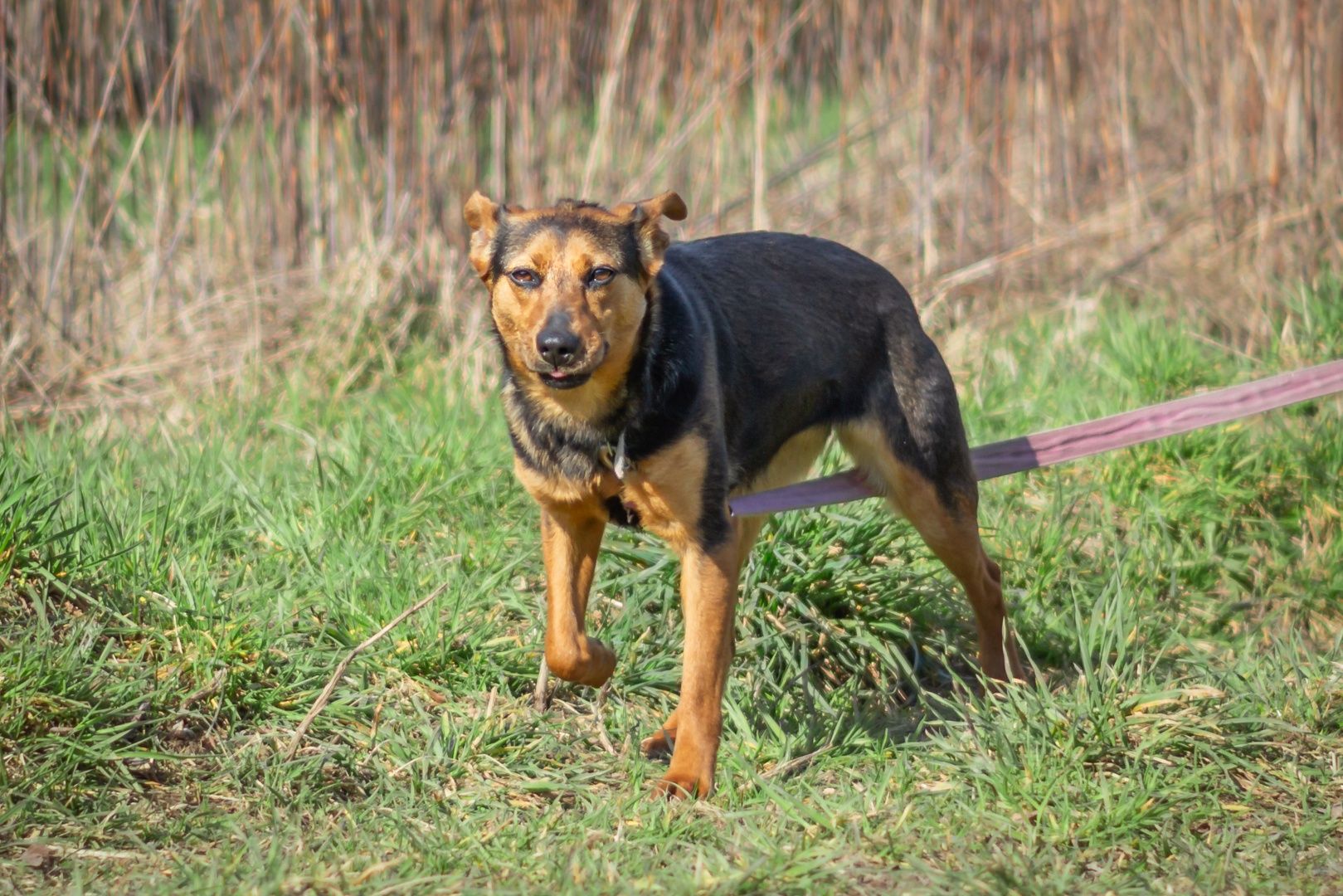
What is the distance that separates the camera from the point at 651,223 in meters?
3.74

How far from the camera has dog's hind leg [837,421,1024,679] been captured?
4266 mm

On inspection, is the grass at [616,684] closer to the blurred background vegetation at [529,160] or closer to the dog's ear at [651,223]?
the blurred background vegetation at [529,160]

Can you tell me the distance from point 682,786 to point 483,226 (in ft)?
5.30

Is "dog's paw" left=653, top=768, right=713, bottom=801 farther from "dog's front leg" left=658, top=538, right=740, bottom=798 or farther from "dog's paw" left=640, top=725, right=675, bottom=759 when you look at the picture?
"dog's paw" left=640, top=725, right=675, bottom=759

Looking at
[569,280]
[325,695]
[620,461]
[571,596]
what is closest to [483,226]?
[569,280]

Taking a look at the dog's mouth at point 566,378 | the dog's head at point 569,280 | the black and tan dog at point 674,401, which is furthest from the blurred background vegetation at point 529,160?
the dog's mouth at point 566,378

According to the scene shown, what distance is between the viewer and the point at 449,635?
13.6 feet

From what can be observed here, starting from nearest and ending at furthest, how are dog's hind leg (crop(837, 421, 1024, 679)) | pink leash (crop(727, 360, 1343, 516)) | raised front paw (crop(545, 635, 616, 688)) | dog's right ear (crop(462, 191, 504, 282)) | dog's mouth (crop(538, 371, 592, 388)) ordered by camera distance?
dog's mouth (crop(538, 371, 592, 388)), raised front paw (crop(545, 635, 616, 688)), dog's right ear (crop(462, 191, 504, 282)), pink leash (crop(727, 360, 1343, 516)), dog's hind leg (crop(837, 421, 1024, 679))

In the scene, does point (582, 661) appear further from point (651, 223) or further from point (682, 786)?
point (651, 223)

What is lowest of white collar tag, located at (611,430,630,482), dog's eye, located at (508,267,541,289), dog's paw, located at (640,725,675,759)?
dog's paw, located at (640,725,675,759)

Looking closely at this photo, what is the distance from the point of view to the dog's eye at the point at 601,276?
354cm

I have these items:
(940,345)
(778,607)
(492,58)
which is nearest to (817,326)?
(778,607)

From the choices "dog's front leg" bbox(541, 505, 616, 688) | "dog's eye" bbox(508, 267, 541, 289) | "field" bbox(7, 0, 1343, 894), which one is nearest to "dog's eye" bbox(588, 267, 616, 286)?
"dog's eye" bbox(508, 267, 541, 289)

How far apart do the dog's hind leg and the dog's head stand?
100cm
